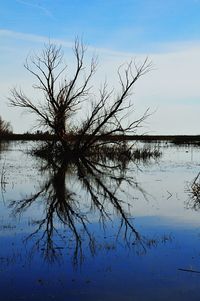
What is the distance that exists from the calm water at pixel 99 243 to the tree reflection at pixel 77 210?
0.06ft

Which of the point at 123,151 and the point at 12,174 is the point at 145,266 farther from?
the point at 123,151

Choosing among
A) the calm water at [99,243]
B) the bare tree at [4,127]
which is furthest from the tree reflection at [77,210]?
the bare tree at [4,127]

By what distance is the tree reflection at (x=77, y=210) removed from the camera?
27.2 feet

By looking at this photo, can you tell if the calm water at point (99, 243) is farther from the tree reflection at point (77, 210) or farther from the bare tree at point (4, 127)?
the bare tree at point (4, 127)

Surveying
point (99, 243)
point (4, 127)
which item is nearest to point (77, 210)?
point (99, 243)

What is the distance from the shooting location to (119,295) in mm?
5613

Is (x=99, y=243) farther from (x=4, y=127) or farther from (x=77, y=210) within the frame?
(x=4, y=127)

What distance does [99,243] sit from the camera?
27.0ft

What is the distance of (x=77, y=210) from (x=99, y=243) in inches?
136

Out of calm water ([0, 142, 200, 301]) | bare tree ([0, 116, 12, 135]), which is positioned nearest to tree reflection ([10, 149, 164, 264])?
calm water ([0, 142, 200, 301])

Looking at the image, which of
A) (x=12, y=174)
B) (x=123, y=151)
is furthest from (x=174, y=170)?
(x=123, y=151)

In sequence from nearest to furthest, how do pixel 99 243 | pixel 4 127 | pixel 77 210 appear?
1. pixel 99 243
2. pixel 77 210
3. pixel 4 127

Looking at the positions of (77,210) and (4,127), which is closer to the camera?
(77,210)

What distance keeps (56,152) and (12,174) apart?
12.9 meters
